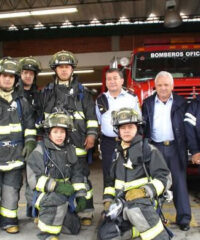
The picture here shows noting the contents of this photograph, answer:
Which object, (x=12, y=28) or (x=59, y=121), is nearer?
(x=59, y=121)

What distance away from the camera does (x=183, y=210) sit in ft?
14.1

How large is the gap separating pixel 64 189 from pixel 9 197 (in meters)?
0.89

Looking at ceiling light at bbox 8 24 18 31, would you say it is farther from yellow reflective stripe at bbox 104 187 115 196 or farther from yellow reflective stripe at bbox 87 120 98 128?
yellow reflective stripe at bbox 104 187 115 196

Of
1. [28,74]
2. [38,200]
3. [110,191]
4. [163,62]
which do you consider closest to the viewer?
[38,200]

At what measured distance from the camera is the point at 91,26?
15969 mm

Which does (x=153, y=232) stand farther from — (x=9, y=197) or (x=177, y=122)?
(x=9, y=197)

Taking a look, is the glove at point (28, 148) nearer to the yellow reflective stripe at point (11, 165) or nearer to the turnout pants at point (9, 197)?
the yellow reflective stripe at point (11, 165)

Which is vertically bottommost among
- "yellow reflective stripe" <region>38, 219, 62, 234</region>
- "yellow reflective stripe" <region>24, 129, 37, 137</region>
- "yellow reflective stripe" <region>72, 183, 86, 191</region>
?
"yellow reflective stripe" <region>38, 219, 62, 234</region>

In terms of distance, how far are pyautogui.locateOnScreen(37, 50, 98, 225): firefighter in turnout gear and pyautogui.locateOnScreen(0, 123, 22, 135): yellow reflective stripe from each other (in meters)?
0.37

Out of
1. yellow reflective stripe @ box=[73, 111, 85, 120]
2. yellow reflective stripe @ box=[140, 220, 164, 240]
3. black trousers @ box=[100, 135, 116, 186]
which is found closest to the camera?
yellow reflective stripe @ box=[140, 220, 164, 240]

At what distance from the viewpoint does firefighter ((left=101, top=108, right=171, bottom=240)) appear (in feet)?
12.0

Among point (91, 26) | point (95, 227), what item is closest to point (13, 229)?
point (95, 227)

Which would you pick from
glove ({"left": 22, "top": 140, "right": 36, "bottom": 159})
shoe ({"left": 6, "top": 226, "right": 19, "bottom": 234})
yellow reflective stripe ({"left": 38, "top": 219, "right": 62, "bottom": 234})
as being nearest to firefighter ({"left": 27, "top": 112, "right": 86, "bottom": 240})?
yellow reflective stripe ({"left": 38, "top": 219, "right": 62, "bottom": 234})

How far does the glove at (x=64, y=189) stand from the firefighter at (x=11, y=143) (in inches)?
26.9
